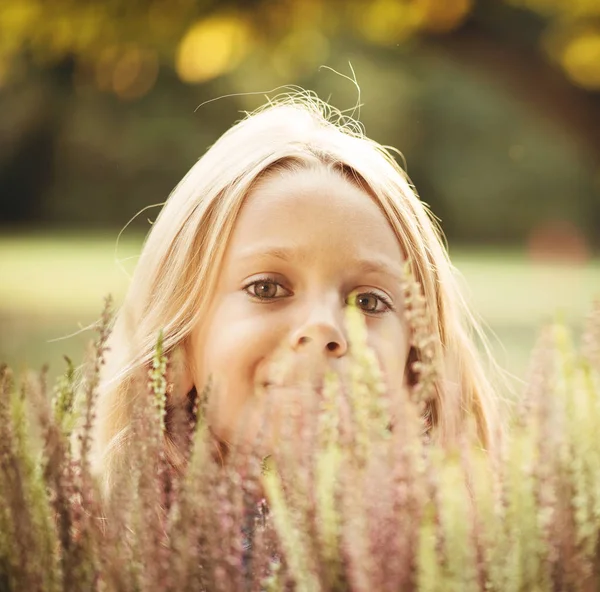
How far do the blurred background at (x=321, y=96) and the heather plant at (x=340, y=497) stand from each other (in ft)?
8.38

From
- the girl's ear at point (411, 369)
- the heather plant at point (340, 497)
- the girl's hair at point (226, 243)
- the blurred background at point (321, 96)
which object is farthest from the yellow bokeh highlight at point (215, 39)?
the heather plant at point (340, 497)

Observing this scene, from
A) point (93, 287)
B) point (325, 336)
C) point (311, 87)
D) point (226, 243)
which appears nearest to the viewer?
point (325, 336)

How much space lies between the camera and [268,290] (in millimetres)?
1810

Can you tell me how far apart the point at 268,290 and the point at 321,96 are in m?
8.62

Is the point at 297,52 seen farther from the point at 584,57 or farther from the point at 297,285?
the point at 297,285

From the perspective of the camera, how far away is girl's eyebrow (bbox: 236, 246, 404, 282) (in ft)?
5.67

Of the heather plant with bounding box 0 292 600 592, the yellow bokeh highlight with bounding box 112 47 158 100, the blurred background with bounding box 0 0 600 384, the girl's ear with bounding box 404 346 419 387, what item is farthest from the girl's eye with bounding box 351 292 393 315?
the yellow bokeh highlight with bounding box 112 47 158 100

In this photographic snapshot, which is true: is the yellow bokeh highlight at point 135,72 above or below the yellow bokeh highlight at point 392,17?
above

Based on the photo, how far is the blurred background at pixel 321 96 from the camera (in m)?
5.29

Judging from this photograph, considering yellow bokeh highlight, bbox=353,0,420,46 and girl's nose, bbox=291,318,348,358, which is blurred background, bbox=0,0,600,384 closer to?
yellow bokeh highlight, bbox=353,0,420,46

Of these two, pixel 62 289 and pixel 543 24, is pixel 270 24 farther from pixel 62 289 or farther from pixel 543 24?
pixel 62 289

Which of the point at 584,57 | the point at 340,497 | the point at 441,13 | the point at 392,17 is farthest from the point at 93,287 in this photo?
the point at 340,497

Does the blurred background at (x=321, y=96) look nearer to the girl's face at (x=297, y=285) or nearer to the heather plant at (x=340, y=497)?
the girl's face at (x=297, y=285)

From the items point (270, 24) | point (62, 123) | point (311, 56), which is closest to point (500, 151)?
point (62, 123)
